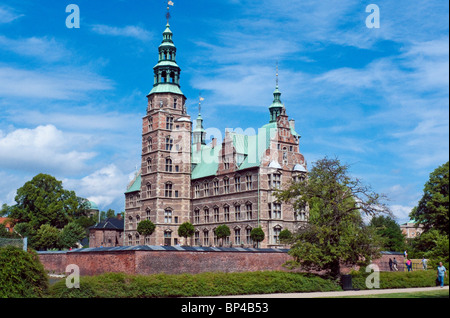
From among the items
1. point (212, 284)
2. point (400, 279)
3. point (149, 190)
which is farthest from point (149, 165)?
point (212, 284)

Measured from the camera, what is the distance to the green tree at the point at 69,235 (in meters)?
66.5

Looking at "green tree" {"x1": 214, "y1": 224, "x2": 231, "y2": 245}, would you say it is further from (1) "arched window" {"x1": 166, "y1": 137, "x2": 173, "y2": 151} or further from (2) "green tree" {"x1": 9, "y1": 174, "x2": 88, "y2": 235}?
(2) "green tree" {"x1": 9, "y1": 174, "x2": 88, "y2": 235}

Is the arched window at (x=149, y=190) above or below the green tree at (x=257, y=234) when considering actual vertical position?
above

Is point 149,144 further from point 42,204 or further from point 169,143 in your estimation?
point 42,204

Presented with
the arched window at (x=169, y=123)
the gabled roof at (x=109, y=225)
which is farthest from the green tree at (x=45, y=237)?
the arched window at (x=169, y=123)

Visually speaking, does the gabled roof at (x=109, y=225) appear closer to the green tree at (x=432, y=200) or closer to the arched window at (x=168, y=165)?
the arched window at (x=168, y=165)

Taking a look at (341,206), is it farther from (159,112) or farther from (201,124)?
(201,124)

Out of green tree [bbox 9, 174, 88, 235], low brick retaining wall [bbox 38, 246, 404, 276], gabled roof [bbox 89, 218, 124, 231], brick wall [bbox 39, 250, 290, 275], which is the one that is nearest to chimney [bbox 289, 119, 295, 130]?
low brick retaining wall [bbox 38, 246, 404, 276]

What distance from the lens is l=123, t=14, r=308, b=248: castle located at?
5250cm

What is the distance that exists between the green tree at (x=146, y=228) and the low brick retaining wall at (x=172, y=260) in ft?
68.0

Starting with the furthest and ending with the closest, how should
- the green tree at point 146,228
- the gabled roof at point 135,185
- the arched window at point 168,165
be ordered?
the gabled roof at point 135,185 → the arched window at point 168,165 → the green tree at point 146,228

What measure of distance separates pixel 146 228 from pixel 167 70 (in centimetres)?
2033

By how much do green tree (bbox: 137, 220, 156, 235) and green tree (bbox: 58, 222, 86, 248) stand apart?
14705 millimetres

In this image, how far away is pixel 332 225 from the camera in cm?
3033
